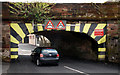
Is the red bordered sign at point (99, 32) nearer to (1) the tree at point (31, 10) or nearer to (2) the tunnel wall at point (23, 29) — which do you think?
(2) the tunnel wall at point (23, 29)

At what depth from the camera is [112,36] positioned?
49.8 feet

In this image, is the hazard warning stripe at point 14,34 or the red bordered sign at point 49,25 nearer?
the hazard warning stripe at point 14,34

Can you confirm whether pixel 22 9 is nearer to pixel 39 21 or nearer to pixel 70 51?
pixel 39 21

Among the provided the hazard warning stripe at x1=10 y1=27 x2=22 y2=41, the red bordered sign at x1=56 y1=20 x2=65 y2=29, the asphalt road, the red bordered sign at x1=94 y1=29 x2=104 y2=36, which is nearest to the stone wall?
the red bordered sign at x1=94 y1=29 x2=104 y2=36

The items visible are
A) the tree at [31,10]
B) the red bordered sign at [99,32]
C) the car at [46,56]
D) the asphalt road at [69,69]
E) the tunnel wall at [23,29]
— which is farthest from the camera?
the red bordered sign at [99,32]

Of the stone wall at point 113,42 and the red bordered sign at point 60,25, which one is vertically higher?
the red bordered sign at point 60,25

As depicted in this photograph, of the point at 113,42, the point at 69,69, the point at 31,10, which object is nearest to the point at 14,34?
the point at 31,10

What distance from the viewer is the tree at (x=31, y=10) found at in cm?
1427

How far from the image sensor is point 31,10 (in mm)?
14328

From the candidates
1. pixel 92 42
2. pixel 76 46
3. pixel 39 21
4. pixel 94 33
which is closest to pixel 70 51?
pixel 76 46

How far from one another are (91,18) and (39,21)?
4.36m

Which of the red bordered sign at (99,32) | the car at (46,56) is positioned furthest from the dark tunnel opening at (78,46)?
the car at (46,56)

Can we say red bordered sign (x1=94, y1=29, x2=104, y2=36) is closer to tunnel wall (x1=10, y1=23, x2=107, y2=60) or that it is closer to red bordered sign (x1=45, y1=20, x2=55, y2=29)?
tunnel wall (x1=10, y1=23, x2=107, y2=60)

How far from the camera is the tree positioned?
46.8 ft
